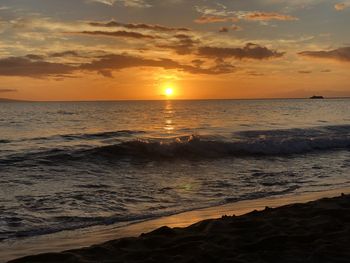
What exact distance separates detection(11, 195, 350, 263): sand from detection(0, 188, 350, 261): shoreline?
0.89 metres

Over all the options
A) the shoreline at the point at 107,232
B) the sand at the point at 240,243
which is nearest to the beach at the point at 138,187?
the shoreline at the point at 107,232

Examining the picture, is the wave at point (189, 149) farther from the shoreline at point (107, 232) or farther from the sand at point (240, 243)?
the sand at point (240, 243)

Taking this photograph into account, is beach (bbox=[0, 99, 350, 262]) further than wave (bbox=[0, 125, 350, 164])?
No

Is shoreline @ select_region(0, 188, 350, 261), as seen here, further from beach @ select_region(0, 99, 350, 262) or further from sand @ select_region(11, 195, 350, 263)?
sand @ select_region(11, 195, 350, 263)

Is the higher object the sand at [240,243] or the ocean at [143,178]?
the sand at [240,243]

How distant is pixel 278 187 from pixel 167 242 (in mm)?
7118

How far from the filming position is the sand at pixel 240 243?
18.2 ft

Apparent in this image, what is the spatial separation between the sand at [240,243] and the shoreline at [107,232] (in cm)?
89

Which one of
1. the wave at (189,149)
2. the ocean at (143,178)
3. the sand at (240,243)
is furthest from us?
the wave at (189,149)

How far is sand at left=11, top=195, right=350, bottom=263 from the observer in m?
5.56

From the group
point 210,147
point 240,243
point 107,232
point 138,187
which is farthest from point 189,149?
point 240,243

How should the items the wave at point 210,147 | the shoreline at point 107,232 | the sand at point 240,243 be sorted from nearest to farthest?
1. the sand at point 240,243
2. the shoreline at point 107,232
3. the wave at point 210,147

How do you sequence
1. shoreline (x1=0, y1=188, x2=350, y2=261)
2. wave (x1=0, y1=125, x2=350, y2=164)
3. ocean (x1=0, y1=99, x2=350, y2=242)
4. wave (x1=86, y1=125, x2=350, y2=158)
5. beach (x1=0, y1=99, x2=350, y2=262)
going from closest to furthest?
1. shoreline (x1=0, y1=188, x2=350, y2=261)
2. beach (x1=0, y1=99, x2=350, y2=262)
3. ocean (x1=0, y1=99, x2=350, y2=242)
4. wave (x1=0, y1=125, x2=350, y2=164)
5. wave (x1=86, y1=125, x2=350, y2=158)

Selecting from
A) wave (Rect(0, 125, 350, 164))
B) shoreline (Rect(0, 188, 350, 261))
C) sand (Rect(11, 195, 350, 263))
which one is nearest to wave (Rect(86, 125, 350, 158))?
wave (Rect(0, 125, 350, 164))
